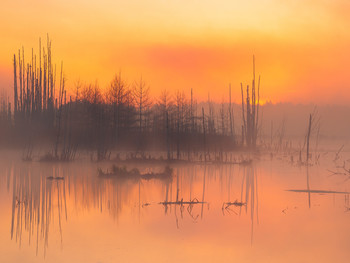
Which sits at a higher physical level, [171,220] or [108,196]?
[108,196]

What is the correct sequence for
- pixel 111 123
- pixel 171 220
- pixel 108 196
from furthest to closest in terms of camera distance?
pixel 111 123 < pixel 108 196 < pixel 171 220

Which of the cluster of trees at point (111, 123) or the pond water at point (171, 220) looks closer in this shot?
the pond water at point (171, 220)

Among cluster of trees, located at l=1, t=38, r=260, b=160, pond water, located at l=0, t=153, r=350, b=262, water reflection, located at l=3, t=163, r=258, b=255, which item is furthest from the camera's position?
cluster of trees, located at l=1, t=38, r=260, b=160

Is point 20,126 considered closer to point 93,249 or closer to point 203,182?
point 203,182

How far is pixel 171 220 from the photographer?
8633 mm

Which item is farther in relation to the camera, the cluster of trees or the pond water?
the cluster of trees

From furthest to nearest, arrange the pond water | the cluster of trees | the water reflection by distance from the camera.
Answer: the cluster of trees
the water reflection
the pond water

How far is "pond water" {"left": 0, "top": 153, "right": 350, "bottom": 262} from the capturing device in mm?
6426

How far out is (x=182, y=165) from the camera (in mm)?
20312

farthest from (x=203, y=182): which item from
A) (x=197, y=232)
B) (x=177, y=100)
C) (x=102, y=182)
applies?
(x=177, y=100)

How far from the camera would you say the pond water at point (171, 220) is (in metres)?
6.43

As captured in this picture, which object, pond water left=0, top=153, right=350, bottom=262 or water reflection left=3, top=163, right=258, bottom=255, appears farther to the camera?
water reflection left=3, top=163, right=258, bottom=255

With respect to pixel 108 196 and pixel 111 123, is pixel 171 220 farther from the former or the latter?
pixel 111 123

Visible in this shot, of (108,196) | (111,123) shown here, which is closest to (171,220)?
(108,196)
